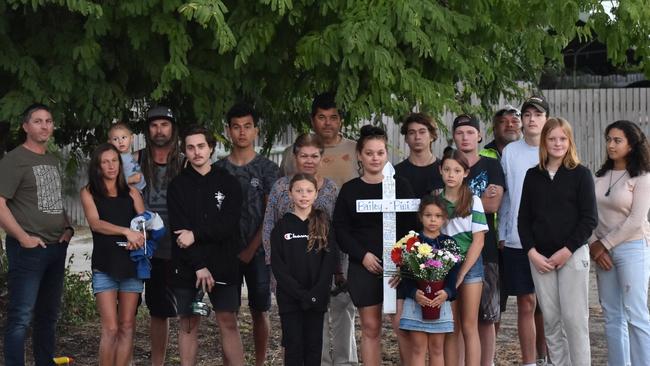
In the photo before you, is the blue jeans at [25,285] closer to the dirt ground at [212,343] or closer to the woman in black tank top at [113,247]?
the woman in black tank top at [113,247]

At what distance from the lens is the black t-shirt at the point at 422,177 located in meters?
7.49

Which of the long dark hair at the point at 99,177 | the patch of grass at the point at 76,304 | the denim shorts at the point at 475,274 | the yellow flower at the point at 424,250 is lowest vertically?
the patch of grass at the point at 76,304

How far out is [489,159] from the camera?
302 inches

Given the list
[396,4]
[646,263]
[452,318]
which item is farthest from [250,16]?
[646,263]

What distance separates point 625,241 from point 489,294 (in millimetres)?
991

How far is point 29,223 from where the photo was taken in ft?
24.6

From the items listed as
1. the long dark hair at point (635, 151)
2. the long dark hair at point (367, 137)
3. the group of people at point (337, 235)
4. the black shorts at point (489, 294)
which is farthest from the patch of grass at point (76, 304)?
the long dark hair at point (635, 151)

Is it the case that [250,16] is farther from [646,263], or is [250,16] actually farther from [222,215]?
[646,263]

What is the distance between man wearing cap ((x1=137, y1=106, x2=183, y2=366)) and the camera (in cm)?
773

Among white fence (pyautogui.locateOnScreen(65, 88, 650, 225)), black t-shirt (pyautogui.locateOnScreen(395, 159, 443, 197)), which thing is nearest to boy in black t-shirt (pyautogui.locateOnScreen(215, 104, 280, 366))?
black t-shirt (pyautogui.locateOnScreen(395, 159, 443, 197))

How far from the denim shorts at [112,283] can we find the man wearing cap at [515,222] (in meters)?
2.62

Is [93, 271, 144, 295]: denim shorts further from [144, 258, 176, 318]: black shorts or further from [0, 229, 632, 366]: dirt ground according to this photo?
[0, 229, 632, 366]: dirt ground

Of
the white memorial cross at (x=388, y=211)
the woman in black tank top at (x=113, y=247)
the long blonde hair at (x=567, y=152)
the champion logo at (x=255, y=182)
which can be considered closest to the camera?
the white memorial cross at (x=388, y=211)

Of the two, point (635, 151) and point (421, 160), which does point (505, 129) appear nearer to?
point (421, 160)
